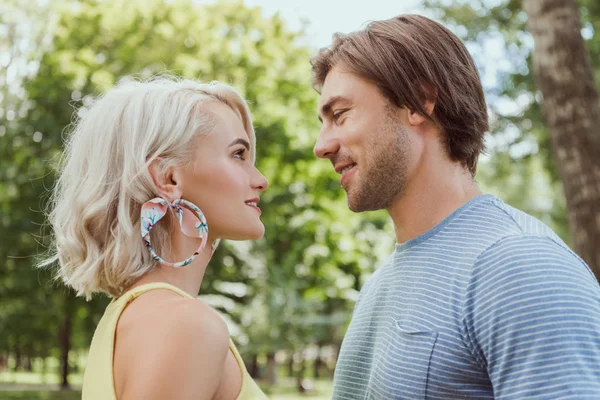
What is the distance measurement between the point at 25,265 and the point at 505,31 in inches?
511

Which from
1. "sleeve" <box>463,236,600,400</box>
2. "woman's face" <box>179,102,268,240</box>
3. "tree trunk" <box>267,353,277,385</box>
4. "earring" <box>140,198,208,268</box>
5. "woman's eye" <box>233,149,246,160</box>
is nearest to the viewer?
"sleeve" <box>463,236,600,400</box>

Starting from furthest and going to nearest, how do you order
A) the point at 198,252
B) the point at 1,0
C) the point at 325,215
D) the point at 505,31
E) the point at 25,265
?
the point at 325,215
the point at 1,0
the point at 25,265
the point at 505,31
the point at 198,252

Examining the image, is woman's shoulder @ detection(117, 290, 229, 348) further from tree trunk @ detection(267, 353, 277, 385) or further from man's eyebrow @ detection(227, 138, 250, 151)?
tree trunk @ detection(267, 353, 277, 385)

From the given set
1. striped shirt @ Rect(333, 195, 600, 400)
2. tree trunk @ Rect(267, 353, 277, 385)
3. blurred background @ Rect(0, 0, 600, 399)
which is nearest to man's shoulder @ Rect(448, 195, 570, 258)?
striped shirt @ Rect(333, 195, 600, 400)

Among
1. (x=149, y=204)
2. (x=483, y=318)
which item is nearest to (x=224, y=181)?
(x=149, y=204)

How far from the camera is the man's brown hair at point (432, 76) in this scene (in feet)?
8.74

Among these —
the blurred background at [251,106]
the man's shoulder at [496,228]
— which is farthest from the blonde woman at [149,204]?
the blurred background at [251,106]

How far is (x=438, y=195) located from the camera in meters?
2.59

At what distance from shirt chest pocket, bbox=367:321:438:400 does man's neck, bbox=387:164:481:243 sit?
0.38 m

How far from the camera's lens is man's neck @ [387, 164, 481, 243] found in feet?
8.43

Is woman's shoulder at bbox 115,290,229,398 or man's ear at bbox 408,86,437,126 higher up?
man's ear at bbox 408,86,437,126

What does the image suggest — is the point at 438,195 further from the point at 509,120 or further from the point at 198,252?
the point at 509,120

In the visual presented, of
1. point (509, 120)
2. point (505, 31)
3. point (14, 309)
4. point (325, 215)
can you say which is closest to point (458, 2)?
point (505, 31)

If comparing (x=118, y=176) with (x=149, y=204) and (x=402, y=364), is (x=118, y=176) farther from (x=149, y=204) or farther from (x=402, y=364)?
(x=402, y=364)
